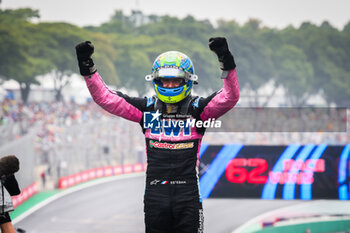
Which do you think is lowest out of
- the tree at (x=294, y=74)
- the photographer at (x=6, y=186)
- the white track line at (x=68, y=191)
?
the white track line at (x=68, y=191)

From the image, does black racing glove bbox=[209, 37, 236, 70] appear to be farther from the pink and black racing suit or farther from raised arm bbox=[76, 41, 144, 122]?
raised arm bbox=[76, 41, 144, 122]

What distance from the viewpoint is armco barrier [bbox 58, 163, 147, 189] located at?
25631 mm

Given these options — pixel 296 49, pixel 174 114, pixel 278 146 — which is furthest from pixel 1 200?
pixel 296 49

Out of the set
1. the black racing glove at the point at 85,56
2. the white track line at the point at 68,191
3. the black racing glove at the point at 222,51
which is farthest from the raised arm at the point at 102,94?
the white track line at the point at 68,191

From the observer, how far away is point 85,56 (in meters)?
3.95

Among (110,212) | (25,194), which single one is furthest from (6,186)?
(110,212)

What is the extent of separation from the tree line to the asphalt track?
20.1 meters

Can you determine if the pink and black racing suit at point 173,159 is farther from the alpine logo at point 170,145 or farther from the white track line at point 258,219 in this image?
the white track line at point 258,219

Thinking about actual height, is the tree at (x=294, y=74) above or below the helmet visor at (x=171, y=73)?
above

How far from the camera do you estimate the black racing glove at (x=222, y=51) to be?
12.1 feet

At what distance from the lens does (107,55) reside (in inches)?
2023

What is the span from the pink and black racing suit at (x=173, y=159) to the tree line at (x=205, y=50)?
4087cm

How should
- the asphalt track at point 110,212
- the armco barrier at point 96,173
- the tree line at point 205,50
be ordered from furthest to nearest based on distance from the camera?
the tree line at point 205,50 < the armco barrier at point 96,173 < the asphalt track at point 110,212

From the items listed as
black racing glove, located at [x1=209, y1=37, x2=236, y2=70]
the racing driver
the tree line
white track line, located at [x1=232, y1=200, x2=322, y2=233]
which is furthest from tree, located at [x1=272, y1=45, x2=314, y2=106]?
black racing glove, located at [x1=209, y1=37, x2=236, y2=70]
